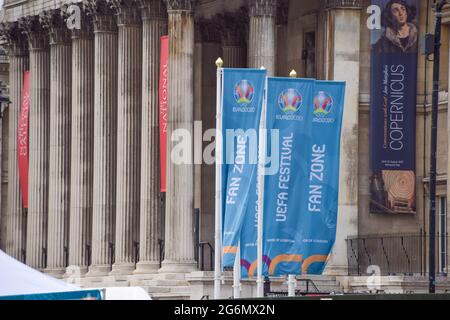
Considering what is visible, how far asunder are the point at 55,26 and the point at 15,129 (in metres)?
8.75

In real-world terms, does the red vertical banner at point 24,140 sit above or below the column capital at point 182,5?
below

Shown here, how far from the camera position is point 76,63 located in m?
90.7

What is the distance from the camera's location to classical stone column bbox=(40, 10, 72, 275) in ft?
303

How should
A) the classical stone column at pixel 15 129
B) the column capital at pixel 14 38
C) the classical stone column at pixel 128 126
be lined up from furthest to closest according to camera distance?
the classical stone column at pixel 15 129
the column capital at pixel 14 38
the classical stone column at pixel 128 126

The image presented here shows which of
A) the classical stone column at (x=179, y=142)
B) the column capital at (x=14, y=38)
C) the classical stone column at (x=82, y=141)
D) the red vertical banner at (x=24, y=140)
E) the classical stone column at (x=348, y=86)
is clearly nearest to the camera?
the classical stone column at (x=348, y=86)

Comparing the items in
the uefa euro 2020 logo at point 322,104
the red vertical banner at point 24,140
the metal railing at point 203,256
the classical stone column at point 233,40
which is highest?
the classical stone column at point 233,40

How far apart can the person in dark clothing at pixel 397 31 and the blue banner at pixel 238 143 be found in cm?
1277

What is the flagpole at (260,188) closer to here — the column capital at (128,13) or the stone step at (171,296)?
the stone step at (171,296)

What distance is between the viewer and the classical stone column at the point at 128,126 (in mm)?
84062

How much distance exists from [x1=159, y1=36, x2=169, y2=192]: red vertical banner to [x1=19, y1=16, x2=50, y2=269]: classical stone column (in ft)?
51.0

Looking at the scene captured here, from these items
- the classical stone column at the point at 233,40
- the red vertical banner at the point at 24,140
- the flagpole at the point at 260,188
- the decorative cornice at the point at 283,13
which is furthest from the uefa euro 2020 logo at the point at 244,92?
the red vertical banner at the point at 24,140

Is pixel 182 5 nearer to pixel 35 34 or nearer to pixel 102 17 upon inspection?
pixel 102 17

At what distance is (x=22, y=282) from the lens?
33.7 m

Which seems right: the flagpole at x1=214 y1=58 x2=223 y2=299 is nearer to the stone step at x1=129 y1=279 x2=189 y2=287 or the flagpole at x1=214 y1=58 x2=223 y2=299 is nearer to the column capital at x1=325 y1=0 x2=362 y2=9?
the stone step at x1=129 y1=279 x2=189 y2=287
